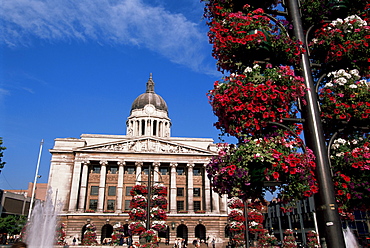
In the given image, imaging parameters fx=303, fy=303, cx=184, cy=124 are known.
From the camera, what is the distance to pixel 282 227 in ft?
247

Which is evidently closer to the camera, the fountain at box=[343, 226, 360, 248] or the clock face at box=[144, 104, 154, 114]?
the fountain at box=[343, 226, 360, 248]

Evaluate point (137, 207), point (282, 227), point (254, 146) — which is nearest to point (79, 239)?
point (137, 207)

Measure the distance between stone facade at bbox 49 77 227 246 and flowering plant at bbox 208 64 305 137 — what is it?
50919mm

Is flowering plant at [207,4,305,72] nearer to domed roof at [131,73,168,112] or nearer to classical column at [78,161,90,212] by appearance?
classical column at [78,161,90,212]

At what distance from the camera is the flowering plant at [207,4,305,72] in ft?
17.8

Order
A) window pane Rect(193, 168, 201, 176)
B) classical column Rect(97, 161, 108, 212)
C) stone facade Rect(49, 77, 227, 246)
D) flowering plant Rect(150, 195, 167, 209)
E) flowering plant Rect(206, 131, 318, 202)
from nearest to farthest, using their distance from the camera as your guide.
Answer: flowering plant Rect(206, 131, 318, 202) → flowering plant Rect(150, 195, 167, 209) → stone facade Rect(49, 77, 227, 246) → classical column Rect(97, 161, 108, 212) → window pane Rect(193, 168, 201, 176)


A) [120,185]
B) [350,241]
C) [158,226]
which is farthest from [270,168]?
[120,185]

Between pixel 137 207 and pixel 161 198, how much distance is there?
9.18 ft

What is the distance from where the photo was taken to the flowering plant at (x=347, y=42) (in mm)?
5500

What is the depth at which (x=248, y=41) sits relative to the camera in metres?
5.50

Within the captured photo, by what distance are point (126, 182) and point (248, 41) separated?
186 ft

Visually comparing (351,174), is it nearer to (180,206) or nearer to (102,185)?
(102,185)

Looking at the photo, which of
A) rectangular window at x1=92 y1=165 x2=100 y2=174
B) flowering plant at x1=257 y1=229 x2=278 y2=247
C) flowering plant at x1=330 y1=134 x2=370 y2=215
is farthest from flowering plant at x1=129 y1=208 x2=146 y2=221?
rectangular window at x1=92 y1=165 x2=100 y2=174

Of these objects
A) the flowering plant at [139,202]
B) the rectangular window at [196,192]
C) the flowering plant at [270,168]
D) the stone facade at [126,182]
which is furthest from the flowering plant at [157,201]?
the flowering plant at [270,168]
